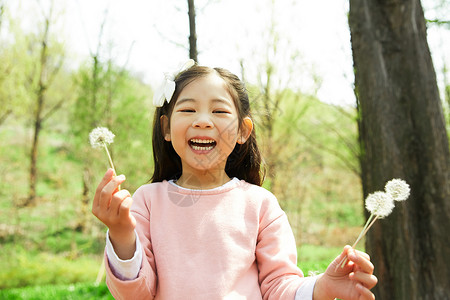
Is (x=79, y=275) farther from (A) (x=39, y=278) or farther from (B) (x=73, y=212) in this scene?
(B) (x=73, y=212)

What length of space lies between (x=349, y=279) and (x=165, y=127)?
978 mm

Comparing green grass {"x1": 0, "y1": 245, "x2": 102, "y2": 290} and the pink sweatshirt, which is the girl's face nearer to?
the pink sweatshirt

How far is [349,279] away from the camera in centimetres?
121

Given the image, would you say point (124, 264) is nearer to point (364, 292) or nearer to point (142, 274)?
point (142, 274)

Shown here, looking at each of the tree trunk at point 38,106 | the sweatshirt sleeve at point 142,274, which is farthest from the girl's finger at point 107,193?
the tree trunk at point 38,106

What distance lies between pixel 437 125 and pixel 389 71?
48cm

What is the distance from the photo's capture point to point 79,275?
7953 mm

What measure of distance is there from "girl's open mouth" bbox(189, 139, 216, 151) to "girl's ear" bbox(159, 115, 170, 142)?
0.21 m

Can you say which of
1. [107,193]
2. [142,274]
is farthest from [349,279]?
[107,193]

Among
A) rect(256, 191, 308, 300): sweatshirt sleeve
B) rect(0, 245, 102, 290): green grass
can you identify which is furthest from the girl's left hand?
rect(0, 245, 102, 290): green grass

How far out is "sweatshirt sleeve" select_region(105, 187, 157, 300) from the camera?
128 cm

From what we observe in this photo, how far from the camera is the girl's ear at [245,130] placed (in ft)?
5.60

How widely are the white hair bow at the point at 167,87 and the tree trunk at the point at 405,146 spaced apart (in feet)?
4.81

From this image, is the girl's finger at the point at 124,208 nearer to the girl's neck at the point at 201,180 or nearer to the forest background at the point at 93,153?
the girl's neck at the point at 201,180
